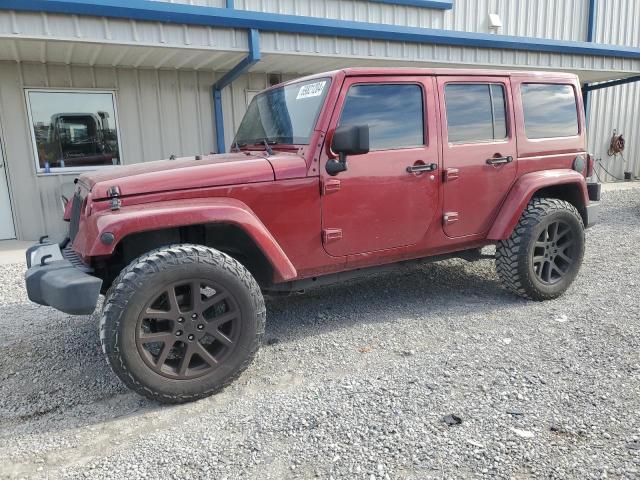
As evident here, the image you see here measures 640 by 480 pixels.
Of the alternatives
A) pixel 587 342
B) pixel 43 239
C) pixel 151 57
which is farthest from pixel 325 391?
pixel 151 57

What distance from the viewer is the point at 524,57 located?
873 cm

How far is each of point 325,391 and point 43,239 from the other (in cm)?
253

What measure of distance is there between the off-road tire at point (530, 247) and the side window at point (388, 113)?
122cm

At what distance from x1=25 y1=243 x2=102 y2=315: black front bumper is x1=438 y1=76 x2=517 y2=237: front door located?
2.54 metres

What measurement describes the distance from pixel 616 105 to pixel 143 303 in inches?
584

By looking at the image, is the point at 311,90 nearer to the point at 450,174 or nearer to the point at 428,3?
the point at 450,174

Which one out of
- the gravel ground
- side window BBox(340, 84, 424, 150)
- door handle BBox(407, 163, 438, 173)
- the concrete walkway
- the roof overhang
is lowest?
the gravel ground

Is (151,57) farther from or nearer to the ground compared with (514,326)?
farther from the ground

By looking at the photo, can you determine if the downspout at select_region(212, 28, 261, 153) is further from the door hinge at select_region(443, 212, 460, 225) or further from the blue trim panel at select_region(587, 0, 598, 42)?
the blue trim panel at select_region(587, 0, 598, 42)

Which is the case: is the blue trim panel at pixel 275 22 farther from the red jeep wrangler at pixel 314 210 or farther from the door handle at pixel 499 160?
the door handle at pixel 499 160

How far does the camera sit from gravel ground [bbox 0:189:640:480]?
2.12 meters

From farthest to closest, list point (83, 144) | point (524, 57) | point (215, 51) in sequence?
1. point (524, 57)
2. point (83, 144)
3. point (215, 51)

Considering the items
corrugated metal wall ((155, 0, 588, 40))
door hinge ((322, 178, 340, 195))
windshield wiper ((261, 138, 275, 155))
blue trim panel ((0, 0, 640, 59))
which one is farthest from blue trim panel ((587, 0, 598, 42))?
door hinge ((322, 178, 340, 195))

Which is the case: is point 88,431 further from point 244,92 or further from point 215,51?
point 244,92
